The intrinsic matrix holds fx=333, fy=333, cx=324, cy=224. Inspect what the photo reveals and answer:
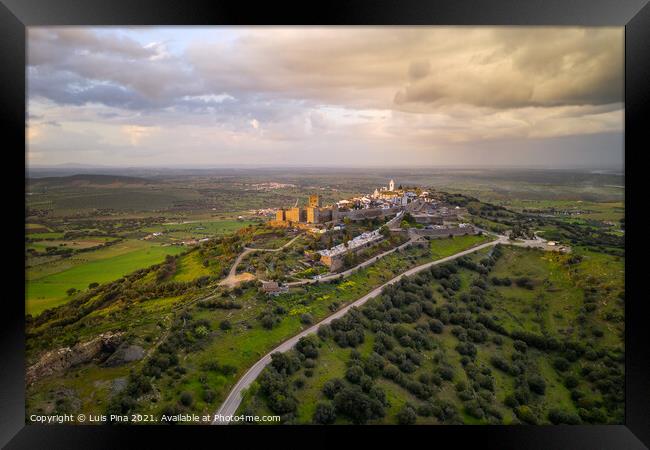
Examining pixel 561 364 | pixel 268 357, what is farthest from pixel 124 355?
pixel 561 364

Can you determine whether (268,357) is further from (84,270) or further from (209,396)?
(84,270)

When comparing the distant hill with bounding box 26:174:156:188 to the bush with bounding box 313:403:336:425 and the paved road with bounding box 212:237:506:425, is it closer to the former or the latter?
the paved road with bounding box 212:237:506:425

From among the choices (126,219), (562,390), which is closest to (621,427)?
(562,390)

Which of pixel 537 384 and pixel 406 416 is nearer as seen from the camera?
pixel 406 416

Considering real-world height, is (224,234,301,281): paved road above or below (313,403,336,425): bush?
above

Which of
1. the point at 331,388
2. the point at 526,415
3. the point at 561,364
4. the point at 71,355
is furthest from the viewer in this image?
the point at 561,364

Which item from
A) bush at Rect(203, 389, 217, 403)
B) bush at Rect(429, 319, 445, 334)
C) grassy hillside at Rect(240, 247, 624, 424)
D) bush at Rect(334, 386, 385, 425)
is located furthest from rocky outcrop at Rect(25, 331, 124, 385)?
bush at Rect(429, 319, 445, 334)

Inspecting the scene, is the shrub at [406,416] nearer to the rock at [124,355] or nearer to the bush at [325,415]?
the bush at [325,415]
